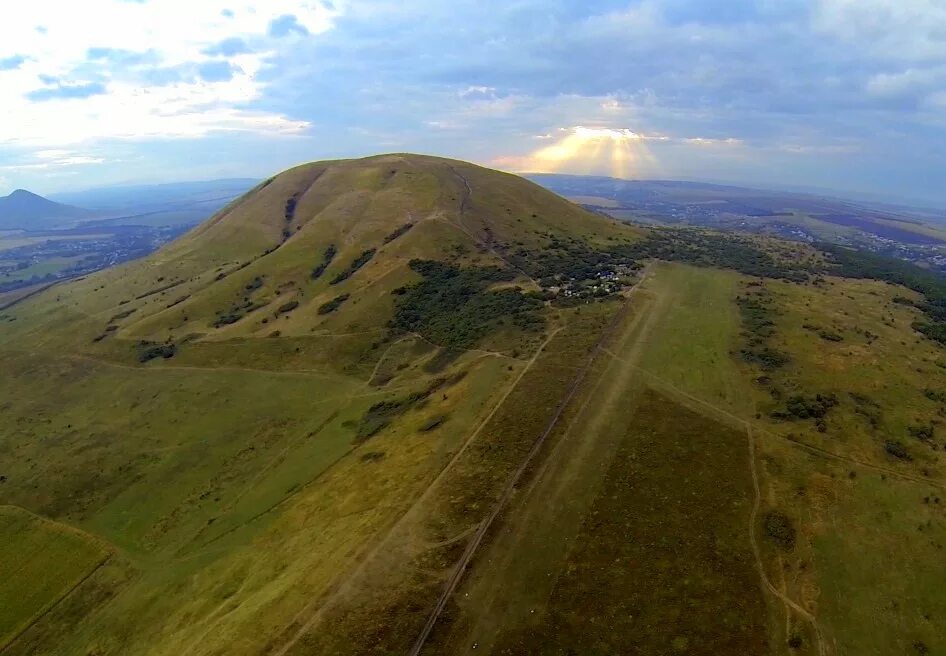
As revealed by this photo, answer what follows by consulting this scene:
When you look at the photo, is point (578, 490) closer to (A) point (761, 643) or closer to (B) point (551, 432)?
(B) point (551, 432)

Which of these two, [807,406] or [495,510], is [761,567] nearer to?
[495,510]

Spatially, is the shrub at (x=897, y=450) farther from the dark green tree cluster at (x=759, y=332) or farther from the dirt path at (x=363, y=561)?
the dirt path at (x=363, y=561)

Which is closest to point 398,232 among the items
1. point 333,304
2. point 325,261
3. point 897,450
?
point 325,261

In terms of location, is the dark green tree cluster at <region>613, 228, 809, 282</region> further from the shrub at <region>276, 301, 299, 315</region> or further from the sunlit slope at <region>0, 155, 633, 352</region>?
the shrub at <region>276, 301, 299, 315</region>

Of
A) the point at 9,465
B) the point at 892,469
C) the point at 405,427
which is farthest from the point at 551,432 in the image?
the point at 9,465

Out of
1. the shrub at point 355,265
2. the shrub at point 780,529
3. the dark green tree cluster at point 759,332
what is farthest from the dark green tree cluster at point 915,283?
the shrub at point 355,265

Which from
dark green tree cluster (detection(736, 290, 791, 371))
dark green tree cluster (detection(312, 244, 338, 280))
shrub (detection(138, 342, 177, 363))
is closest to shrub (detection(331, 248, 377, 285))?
dark green tree cluster (detection(312, 244, 338, 280))
